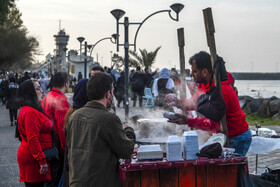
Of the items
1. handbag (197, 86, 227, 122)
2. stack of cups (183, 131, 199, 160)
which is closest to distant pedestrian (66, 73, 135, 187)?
stack of cups (183, 131, 199, 160)

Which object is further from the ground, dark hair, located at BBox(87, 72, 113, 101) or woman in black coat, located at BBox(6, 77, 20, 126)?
dark hair, located at BBox(87, 72, 113, 101)

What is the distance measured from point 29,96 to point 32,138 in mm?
507

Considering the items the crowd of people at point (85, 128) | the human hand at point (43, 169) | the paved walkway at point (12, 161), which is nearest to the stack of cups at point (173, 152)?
the crowd of people at point (85, 128)

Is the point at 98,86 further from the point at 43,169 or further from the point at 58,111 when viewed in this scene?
the point at 58,111

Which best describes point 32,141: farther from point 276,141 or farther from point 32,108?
point 276,141

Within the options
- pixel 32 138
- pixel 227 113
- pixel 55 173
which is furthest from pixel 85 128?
pixel 55 173

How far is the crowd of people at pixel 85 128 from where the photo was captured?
10.3ft

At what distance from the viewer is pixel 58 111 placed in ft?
16.0

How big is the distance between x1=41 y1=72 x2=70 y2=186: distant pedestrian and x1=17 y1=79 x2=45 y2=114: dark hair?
0.43 meters

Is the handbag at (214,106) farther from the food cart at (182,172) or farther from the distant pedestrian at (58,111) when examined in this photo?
the distant pedestrian at (58,111)

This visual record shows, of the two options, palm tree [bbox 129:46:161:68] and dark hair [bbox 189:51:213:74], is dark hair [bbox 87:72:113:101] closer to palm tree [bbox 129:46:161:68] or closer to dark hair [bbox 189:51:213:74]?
dark hair [bbox 189:51:213:74]

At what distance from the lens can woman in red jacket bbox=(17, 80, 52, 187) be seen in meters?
4.23

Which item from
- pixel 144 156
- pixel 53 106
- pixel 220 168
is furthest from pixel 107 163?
pixel 53 106

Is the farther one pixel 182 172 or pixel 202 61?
pixel 202 61
